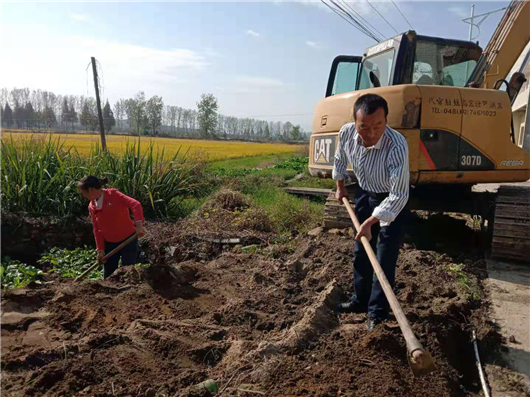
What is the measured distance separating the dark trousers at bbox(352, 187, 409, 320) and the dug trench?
0.16 meters

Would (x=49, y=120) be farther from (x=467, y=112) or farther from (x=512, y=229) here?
(x=512, y=229)

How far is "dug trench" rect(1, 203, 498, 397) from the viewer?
2.45 meters

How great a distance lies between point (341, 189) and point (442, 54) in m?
2.99

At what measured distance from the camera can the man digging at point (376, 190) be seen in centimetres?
295

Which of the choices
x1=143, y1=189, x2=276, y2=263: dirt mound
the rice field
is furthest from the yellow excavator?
the rice field

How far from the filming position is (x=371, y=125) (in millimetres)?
2971

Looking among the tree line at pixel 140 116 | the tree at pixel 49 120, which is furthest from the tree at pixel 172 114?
the tree at pixel 49 120

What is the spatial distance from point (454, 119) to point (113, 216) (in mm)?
4148

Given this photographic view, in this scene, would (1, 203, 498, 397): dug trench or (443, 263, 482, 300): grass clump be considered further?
(443, 263, 482, 300): grass clump

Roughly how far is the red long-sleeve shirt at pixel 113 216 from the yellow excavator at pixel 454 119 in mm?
2515

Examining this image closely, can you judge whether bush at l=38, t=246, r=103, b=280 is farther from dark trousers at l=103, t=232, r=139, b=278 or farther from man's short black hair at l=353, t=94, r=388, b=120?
man's short black hair at l=353, t=94, r=388, b=120

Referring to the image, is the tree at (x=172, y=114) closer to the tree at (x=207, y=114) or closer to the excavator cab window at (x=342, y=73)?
the tree at (x=207, y=114)

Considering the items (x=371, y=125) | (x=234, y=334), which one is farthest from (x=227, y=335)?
(x=371, y=125)

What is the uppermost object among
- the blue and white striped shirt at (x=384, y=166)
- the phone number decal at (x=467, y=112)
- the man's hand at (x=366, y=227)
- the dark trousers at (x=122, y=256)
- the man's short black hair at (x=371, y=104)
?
the phone number decal at (x=467, y=112)
